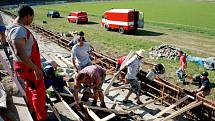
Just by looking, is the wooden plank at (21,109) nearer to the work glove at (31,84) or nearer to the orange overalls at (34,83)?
the orange overalls at (34,83)

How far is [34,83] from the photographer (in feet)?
20.3

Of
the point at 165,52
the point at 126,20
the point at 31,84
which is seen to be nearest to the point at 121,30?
the point at 126,20

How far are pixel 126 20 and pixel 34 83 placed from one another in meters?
26.5

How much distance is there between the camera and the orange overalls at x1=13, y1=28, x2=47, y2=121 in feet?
19.8

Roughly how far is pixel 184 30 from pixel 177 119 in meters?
26.2

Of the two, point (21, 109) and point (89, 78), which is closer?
point (21, 109)

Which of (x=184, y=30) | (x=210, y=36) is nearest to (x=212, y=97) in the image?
(x=210, y=36)

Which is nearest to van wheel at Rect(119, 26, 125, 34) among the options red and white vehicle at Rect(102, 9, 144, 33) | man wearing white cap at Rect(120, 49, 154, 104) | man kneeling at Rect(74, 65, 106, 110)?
red and white vehicle at Rect(102, 9, 144, 33)

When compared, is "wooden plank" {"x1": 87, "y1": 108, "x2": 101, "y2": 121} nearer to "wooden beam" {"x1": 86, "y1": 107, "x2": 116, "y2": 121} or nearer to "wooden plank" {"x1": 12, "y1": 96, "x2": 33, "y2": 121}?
"wooden beam" {"x1": 86, "y1": 107, "x2": 116, "y2": 121}

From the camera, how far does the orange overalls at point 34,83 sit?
6047 mm

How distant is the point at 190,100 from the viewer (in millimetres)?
9430

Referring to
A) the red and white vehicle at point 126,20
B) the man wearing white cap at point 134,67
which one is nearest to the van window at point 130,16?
the red and white vehicle at point 126,20

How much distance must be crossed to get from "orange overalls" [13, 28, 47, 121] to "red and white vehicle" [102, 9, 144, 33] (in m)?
25.8

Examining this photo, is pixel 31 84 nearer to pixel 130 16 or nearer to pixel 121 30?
pixel 130 16
